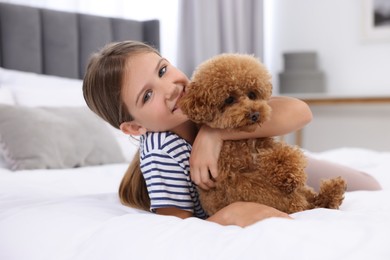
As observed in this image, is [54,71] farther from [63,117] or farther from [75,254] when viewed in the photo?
[75,254]

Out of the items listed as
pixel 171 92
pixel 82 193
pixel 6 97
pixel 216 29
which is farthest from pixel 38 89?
pixel 216 29

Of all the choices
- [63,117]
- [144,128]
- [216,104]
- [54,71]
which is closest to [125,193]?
[144,128]

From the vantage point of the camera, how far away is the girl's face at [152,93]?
108cm

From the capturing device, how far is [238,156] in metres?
0.98

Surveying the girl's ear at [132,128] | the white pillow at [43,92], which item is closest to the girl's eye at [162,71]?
the girl's ear at [132,128]

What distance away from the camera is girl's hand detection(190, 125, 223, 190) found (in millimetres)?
982

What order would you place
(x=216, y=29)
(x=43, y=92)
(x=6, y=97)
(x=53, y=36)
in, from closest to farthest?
(x=6, y=97), (x=43, y=92), (x=53, y=36), (x=216, y=29)

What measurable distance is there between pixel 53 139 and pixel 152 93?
91 cm

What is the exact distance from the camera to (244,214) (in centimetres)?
87

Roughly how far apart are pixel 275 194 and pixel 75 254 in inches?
15.2

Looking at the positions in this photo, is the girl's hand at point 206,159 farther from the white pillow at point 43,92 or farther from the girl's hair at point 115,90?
the white pillow at point 43,92

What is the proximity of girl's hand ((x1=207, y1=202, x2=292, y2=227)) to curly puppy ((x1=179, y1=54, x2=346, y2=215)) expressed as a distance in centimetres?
5

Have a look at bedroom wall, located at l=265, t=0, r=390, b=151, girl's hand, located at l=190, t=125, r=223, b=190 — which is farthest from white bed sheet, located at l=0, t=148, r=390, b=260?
bedroom wall, located at l=265, t=0, r=390, b=151

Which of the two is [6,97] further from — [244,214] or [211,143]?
[244,214]
